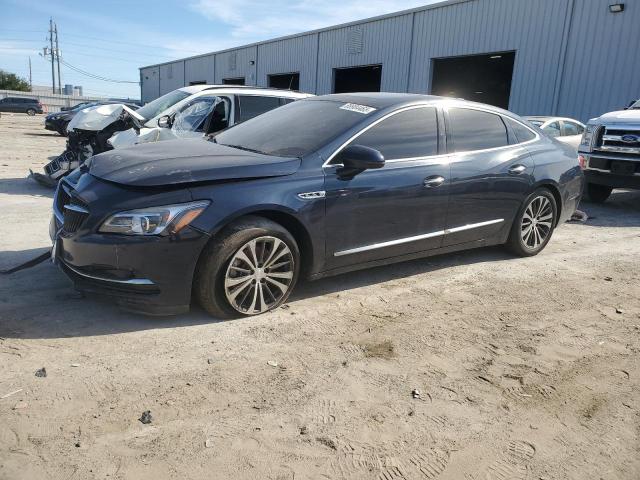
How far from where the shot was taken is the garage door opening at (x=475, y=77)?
20.2m

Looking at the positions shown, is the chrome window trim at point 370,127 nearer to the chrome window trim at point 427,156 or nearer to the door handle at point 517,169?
the chrome window trim at point 427,156

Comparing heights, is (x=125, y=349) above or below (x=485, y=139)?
below

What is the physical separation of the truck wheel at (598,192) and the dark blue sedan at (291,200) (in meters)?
5.07

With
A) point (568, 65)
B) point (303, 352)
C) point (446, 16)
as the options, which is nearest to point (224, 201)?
point (303, 352)

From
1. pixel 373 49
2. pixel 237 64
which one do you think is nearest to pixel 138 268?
pixel 373 49

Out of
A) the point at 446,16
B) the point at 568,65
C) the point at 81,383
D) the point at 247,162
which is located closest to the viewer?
the point at 81,383

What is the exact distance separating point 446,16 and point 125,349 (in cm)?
1826

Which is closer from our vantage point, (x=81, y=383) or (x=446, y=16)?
(x=81, y=383)

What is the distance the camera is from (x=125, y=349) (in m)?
3.21

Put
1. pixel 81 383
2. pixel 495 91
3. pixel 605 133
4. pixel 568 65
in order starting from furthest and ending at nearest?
1. pixel 495 91
2. pixel 568 65
3. pixel 605 133
4. pixel 81 383

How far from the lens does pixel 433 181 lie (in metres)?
4.46

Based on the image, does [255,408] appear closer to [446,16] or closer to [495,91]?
[446,16]

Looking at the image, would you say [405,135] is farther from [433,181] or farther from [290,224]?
[290,224]

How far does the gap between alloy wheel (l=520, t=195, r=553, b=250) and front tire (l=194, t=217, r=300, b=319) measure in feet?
9.46
